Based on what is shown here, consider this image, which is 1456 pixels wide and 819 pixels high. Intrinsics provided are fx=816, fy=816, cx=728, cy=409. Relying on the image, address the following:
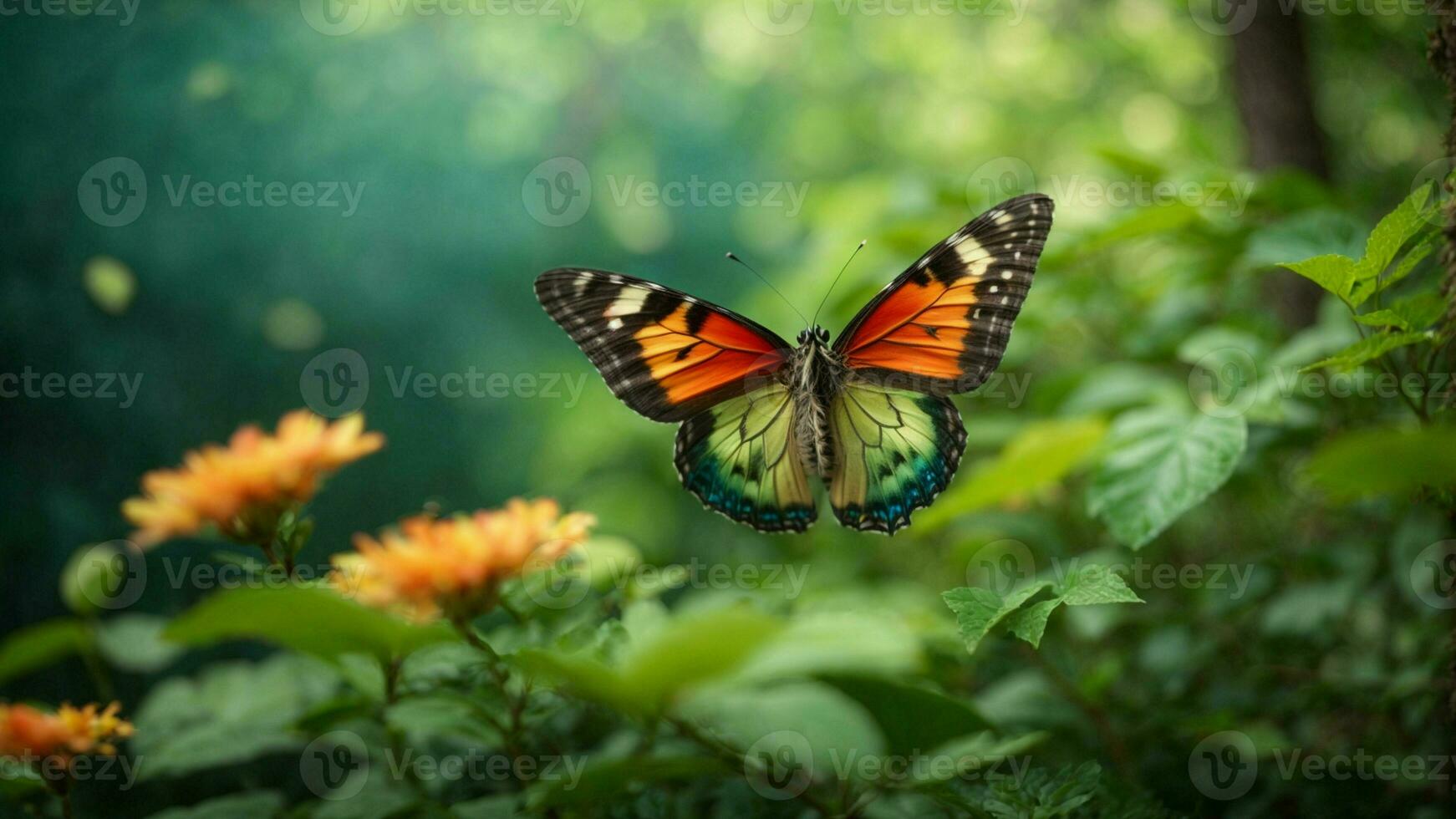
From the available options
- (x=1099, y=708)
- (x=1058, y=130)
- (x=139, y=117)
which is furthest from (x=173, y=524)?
(x=1058, y=130)

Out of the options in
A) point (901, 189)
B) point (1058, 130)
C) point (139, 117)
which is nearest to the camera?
point (901, 189)

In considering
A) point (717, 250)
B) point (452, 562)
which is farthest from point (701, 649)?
point (717, 250)

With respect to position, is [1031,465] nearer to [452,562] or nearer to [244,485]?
[452,562]

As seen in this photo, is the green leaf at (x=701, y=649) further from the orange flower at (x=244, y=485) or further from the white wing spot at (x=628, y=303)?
the white wing spot at (x=628, y=303)

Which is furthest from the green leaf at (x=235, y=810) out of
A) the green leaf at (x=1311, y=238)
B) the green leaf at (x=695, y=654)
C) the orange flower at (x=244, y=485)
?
the green leaf at (x=1311, y=238)

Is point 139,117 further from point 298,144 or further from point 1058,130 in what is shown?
point 1058,130

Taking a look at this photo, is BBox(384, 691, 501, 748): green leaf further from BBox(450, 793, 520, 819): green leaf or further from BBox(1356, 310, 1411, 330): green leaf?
BBox(1356, 310, 1411, 330): green leaf

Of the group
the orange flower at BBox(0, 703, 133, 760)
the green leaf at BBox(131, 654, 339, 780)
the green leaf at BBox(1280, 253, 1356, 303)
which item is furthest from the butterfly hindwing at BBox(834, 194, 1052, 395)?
the orange flower at BBox(0, 703, 133, 760)
